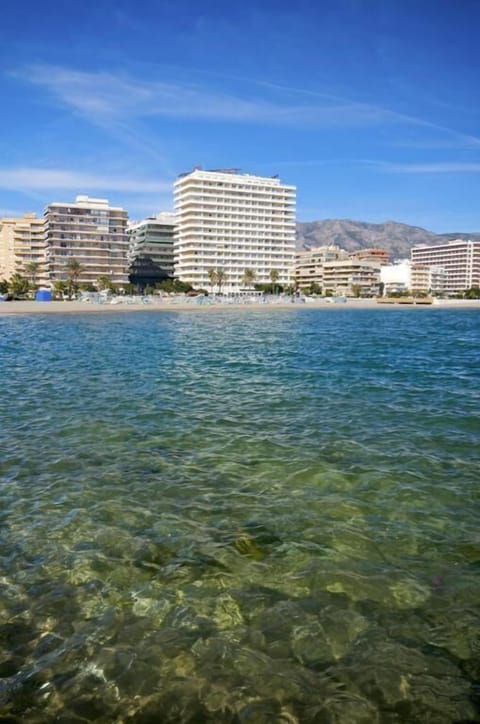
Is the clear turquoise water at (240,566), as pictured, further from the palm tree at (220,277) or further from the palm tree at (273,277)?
the palm tree at (273,277)

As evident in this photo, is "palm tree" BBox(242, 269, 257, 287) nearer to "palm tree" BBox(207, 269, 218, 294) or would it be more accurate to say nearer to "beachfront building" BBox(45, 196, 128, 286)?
"palm tree" BBox(207, 269, 218, 294)

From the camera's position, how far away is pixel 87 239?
181 metres

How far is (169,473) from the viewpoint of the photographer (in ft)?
32.7

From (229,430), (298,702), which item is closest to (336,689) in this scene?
(298,702)

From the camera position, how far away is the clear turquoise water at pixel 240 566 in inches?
178

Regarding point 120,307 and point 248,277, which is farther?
point 248,277

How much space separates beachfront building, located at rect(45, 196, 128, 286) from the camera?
7057 inches

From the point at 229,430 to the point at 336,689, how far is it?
28.6ft

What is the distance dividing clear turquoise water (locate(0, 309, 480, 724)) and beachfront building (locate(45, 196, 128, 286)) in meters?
175

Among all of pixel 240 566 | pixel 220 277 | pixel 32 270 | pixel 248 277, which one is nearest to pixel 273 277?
pixel 248 277

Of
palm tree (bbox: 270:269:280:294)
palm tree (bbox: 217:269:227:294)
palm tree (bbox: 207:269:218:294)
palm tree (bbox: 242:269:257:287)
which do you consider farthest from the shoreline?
palm tree (bbox: 270:269:280:294)

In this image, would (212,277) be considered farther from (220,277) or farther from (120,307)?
(120,307)

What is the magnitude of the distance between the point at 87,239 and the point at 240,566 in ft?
615

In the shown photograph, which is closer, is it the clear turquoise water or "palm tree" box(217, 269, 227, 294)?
the clear turquoise water
